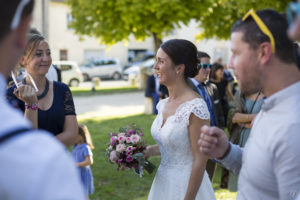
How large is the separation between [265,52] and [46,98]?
87.6 inches

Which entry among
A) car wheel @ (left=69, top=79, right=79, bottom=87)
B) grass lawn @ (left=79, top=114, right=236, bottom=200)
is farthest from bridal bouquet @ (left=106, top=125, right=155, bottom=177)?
car wheel @ (left=69, top=79, right=79, bottom=87)

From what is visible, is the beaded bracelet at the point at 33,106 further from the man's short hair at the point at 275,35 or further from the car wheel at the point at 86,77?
the car wheel at the point at 86,77

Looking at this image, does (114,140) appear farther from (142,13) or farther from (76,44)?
(76,44)

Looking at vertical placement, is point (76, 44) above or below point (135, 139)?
above

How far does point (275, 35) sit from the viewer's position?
184 cm

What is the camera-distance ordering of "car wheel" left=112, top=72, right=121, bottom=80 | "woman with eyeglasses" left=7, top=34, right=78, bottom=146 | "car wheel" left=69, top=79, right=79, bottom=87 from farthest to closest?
"car wheel" left=112, top=72, right=121, bottom=80, "car wheel" left=69, top=79, right=79, bottom=87, "woman with eyeglasses" left=7, top=34, right=78, bottom=146

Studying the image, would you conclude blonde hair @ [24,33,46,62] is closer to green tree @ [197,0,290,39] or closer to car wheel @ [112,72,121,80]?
green tree @ [197,0,290,39]

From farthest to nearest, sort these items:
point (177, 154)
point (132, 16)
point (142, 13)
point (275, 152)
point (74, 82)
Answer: point (74, 82) < point (142, 13) < point (132, 16) < point (177, 154) < point (275, 152)

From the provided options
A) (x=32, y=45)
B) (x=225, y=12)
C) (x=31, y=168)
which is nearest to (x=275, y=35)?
(x=31, y=168)

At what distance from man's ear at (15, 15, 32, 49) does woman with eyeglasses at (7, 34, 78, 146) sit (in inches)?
90.9

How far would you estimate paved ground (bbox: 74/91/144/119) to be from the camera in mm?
15062

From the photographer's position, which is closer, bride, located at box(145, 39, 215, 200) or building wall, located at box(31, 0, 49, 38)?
bride, located at box(145, 39, 215, 200)

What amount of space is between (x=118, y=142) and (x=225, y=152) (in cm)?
163

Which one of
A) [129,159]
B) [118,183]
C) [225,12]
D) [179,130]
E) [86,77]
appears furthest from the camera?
[86,77]
